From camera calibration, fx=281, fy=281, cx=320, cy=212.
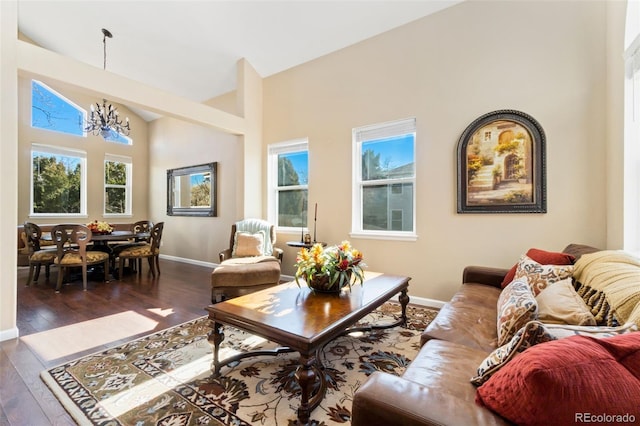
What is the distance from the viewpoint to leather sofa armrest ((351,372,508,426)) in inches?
34.7

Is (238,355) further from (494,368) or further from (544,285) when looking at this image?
(544,285)

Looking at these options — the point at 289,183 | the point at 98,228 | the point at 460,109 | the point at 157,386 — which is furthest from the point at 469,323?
the point at 98,228

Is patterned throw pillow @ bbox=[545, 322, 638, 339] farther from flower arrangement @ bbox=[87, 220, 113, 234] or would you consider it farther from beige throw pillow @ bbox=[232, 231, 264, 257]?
flower arrangement @ bbox=[87, 220, 113, 234]

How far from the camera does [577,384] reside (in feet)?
2.41

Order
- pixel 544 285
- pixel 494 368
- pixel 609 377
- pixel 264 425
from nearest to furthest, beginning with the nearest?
pixel 609 377
pixel 494 368
pixel 264 425
pixel 544 285

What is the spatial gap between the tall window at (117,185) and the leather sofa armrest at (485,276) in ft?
24.8

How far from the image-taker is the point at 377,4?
3398 mm

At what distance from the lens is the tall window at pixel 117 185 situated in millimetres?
6613

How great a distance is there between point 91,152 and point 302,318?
7004mm

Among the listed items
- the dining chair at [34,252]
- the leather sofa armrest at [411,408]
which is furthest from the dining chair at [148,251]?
the leather sofa armrest at [411,408]

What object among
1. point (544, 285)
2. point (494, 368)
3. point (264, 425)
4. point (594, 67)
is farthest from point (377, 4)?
point (264, 425)

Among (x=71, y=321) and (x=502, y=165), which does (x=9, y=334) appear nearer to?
(x=71, y=321)

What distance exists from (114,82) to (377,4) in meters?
3.23


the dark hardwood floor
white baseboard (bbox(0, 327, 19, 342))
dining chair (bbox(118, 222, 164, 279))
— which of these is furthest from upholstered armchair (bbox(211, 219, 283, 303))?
white baseboard (bbox(0, 327, 19, 342))
